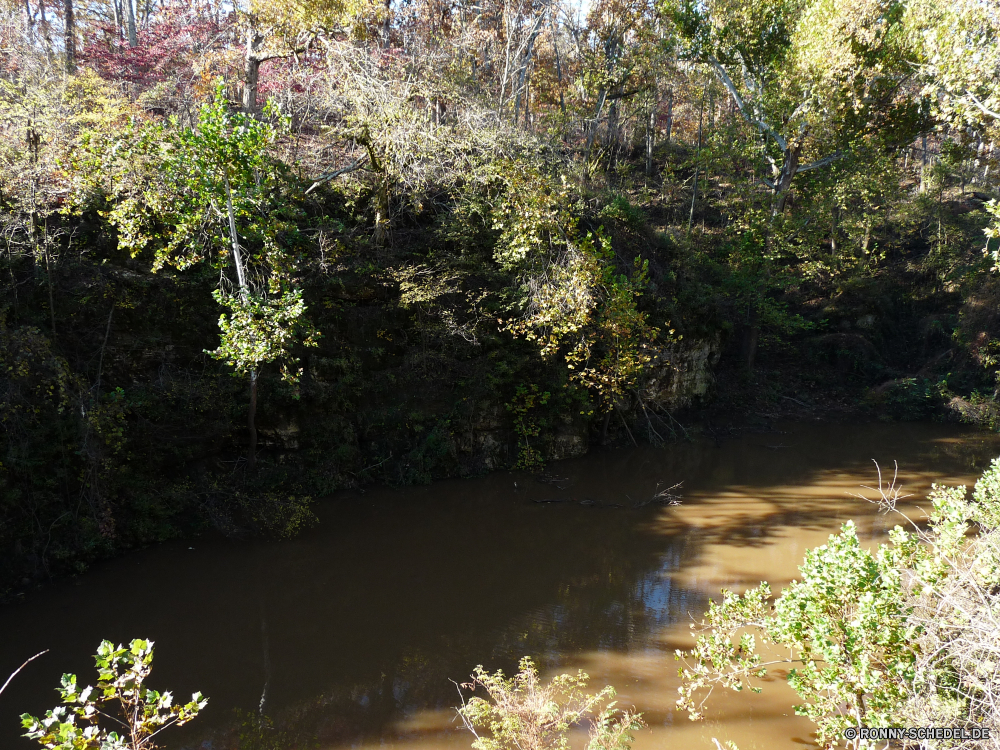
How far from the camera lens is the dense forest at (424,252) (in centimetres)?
682

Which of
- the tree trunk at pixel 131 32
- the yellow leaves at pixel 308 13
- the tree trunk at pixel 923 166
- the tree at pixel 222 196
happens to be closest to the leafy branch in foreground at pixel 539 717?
the tree at pixel 222 196

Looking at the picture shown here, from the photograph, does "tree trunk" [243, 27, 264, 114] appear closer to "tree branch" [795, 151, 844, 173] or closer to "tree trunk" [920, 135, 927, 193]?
"tree branch" [795, 151, 844, 173]

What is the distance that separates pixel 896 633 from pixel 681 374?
30.9ft

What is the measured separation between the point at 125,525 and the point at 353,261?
16.3ft

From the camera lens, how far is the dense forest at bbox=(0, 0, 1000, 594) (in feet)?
22.4

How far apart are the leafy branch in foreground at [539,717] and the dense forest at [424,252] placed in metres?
4.02

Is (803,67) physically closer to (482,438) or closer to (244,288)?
(482,438)

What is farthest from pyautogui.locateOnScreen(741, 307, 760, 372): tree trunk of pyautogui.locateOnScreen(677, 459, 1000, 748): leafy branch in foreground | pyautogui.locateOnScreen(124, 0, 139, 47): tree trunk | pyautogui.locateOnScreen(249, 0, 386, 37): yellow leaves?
pyautogui.locateOnScreen(124, 0, 139, 47): tree trunk

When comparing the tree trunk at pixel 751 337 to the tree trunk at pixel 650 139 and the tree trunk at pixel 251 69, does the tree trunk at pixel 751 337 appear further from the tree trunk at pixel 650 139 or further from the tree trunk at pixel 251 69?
the tree trunk at pixel 251 69

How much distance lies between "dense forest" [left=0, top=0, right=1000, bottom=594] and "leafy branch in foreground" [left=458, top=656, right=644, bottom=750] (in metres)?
4.02

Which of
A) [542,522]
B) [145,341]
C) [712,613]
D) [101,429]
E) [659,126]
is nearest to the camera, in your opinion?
[712,613]

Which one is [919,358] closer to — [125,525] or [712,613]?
[712,613]

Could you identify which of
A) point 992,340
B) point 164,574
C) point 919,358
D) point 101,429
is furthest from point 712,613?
point 919,358

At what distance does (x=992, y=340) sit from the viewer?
13766mm
